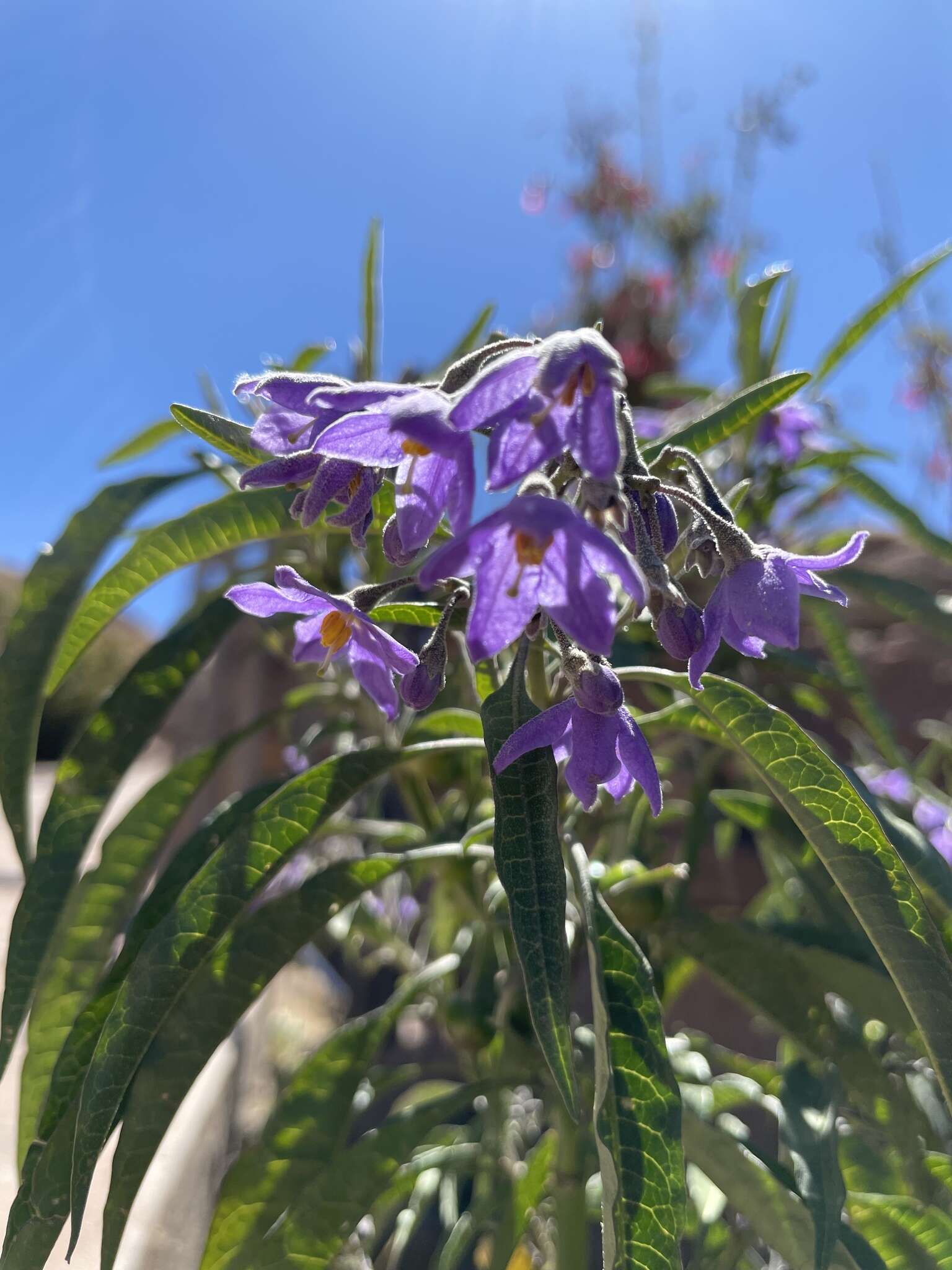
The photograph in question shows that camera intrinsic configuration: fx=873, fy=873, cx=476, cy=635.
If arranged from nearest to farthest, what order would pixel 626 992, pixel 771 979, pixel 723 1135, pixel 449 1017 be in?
pixel 626 992 → pixel 723 1135 → pixel 771 979 → pixel 449 1017

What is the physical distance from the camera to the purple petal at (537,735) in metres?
0.62

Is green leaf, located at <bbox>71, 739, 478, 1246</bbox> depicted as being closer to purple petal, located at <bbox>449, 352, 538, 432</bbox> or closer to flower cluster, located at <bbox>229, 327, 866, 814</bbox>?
flower cluster, located at <bbox>229, 327, 866, 814</bbox>

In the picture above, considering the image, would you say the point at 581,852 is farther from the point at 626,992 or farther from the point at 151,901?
the point at 151,901

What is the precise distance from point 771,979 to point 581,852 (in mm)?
297

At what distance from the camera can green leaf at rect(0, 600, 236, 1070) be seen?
0.86m

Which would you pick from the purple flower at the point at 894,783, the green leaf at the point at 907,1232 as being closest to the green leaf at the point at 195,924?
the green leaf at the point at 907,1232

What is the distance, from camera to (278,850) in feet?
2.54

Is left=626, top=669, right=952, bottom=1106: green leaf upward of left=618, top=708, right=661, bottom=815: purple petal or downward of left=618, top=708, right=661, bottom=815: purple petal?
downward

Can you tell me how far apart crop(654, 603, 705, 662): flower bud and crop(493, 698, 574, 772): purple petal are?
9 centimetres

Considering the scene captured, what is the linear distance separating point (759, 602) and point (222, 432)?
479mm

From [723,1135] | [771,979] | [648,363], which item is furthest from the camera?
[648,363]

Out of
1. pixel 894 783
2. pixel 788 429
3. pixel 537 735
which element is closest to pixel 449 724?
pixel 537 735

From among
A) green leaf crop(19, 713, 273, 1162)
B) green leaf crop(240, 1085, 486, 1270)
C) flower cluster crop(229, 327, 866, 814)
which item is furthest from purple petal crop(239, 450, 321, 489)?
green leaf crop(240, 1085, 486, 1270)

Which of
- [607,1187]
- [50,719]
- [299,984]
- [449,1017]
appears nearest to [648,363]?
[299,984]
